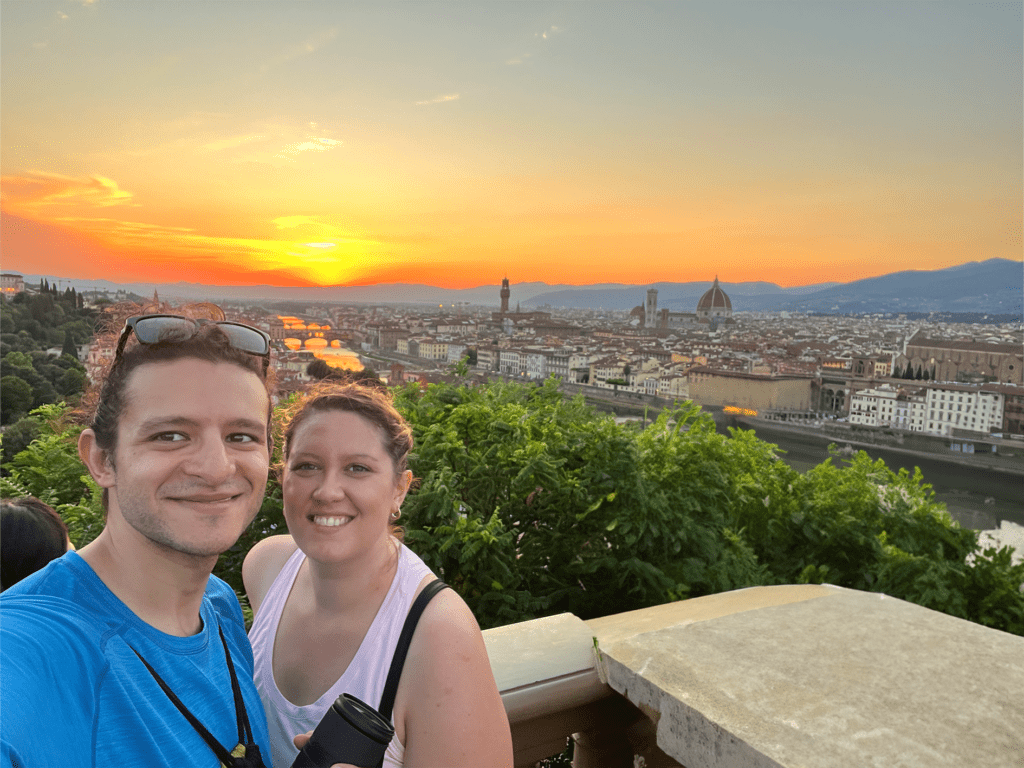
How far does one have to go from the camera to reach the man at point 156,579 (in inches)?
23.9

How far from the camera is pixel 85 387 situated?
0.88 metres

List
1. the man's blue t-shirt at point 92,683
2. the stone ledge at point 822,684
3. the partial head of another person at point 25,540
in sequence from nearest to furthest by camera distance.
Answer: the man's blue t-shirt at point 92,683 < the stone ledge at point 822,684 < the partial head of another person at point 25,540

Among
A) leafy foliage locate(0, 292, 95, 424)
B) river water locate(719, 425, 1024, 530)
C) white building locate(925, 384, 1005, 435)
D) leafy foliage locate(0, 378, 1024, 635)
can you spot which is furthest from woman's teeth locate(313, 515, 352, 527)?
white building locate(925, 384, 1005, 435)

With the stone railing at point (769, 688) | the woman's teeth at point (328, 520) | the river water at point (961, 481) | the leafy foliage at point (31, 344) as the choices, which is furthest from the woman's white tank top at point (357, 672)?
the river water at point (961, 481)

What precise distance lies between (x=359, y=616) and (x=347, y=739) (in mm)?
217

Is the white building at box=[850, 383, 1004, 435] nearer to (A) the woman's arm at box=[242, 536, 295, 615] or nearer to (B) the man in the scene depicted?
(A) the woman's arm at box=[242, 536, 295, 615]

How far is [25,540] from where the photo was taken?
3.97 feet

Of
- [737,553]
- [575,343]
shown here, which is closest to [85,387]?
[737,553]

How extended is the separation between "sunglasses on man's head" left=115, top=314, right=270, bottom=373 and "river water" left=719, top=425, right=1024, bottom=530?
30.4 m

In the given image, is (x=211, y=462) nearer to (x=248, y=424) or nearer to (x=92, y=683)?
(x=248, y=424)

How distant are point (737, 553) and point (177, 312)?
2511mm

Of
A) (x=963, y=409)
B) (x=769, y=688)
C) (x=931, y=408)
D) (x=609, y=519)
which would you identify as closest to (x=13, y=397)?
(x=609, y=519)

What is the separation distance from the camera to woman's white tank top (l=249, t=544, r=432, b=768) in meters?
0.82

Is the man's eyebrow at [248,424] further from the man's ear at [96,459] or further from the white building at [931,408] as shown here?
the white building at [931,408]
